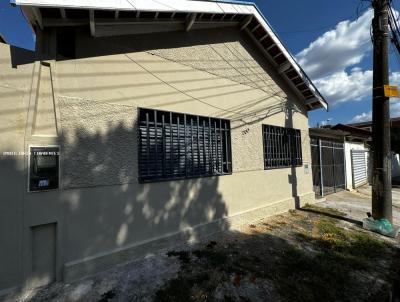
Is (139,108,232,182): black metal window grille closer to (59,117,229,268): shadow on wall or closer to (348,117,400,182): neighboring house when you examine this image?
(59,117,229,268): shadow on wall

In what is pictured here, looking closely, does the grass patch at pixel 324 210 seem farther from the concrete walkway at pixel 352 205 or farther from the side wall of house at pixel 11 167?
the side wall of house at pixel 11 167

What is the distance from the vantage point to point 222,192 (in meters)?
5.98

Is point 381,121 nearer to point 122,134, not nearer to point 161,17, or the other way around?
point 161,17

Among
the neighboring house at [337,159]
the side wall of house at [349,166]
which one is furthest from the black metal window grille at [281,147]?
the side wall of house at [349,166]

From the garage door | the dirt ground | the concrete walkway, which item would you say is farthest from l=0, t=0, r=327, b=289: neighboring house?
the garage door

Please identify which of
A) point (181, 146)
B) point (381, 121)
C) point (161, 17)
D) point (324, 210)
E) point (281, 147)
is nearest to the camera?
point (161, 17)

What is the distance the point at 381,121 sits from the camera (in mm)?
6770

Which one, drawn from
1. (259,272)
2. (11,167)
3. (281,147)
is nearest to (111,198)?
(11,167)

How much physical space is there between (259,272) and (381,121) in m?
5.65

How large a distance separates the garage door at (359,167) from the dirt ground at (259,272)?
376 inches

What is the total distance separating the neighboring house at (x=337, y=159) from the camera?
429 inches

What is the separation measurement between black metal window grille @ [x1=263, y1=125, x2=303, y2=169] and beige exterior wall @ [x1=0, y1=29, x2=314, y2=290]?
1.31 meters

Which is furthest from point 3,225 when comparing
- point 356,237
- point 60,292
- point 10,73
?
point 356,237

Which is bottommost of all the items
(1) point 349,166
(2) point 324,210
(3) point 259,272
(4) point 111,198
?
(3) point 259,272
